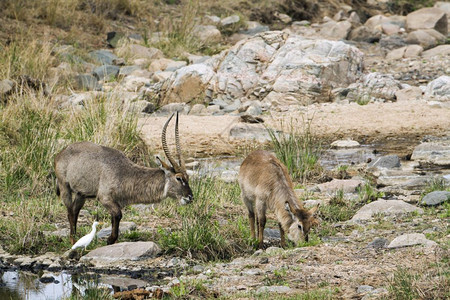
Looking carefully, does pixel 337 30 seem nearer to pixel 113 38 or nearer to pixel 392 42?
pixel 392 42

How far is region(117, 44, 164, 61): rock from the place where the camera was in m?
23.0

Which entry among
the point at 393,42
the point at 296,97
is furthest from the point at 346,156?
the point at 393,42

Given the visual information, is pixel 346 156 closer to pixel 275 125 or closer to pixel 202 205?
pixel 275 125

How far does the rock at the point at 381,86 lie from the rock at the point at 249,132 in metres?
4.09

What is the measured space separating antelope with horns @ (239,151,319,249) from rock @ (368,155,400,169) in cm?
459

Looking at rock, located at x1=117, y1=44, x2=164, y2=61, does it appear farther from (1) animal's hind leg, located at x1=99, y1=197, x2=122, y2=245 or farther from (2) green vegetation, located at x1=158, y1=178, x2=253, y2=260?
(1) animal's hind leg, located at x1=99, y1=197, x2=122, y2=245

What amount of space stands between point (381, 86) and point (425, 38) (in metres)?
9.01

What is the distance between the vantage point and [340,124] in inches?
647

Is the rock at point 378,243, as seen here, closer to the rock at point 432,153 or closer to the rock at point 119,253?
the rock at point 119,253

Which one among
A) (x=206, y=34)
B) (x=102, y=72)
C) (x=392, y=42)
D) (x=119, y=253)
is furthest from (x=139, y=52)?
(x=119, y=253)

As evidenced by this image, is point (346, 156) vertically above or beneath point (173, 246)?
beneath

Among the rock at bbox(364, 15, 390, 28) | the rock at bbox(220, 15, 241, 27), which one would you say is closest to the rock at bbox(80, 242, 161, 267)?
the rock at bbox(220, 15, 241, 27)

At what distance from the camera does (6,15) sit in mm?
24359

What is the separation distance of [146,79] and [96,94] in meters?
6.67
